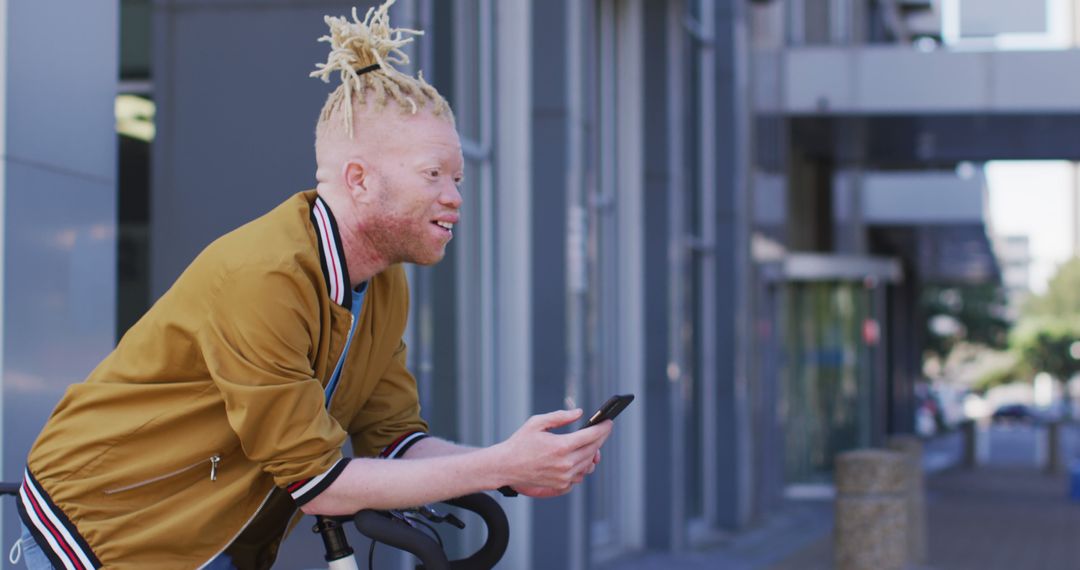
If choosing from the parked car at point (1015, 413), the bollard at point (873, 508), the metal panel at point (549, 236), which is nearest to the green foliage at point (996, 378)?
the parked car at point (1015, 413)

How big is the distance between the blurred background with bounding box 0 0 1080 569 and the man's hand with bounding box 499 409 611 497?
2.08m

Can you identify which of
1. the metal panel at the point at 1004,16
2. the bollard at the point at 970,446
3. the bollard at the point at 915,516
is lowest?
the bollard at the point at 970,446

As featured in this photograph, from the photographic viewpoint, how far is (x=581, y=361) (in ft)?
32.8

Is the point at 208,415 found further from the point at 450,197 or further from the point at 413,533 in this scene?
the point at 450,197

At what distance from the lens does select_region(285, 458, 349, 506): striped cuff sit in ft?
7.22

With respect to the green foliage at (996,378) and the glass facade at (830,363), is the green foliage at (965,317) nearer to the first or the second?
the green foliage at (996,378)

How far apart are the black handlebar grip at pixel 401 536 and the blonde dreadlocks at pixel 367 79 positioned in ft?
1.97

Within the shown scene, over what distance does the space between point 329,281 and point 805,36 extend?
1980 cm

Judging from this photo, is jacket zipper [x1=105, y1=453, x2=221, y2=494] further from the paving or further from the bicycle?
the paving

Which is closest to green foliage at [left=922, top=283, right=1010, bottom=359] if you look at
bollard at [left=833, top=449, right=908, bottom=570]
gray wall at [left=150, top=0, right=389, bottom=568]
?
bollard at [left=833, top=449, right=908, bottom=570]

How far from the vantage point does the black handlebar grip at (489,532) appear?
2476mm

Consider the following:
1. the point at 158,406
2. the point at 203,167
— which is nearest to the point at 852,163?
the point at 203,167

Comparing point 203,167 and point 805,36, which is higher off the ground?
point 805,36

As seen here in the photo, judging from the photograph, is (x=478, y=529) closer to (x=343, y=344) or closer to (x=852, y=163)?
(x=343, y=344)
